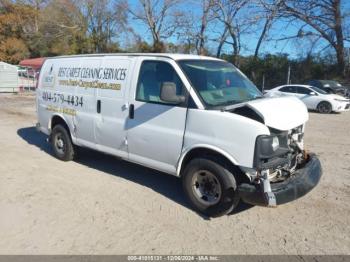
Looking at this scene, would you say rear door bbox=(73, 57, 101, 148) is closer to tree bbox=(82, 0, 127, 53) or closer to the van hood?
the van hood

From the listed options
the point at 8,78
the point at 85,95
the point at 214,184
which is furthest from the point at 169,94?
the point at 8,78

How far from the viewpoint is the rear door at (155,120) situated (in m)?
5.02

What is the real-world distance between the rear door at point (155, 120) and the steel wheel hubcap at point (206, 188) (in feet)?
1.31

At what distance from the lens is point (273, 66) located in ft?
93.8

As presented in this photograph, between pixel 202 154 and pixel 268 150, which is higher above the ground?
pixel 268 150

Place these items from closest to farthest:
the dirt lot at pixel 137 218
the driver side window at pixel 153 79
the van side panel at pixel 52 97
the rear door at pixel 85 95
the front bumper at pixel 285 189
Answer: the dirt lot at pixel 137 218, the front bumper at pixel 285 189, the driver side window at pixel 153 79, the rear door at pixel 85 95, the van side panel at pixel 52 97

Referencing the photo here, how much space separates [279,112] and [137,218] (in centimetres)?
223

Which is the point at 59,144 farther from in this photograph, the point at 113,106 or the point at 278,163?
the point at 278,163

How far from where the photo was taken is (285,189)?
433 centimetres

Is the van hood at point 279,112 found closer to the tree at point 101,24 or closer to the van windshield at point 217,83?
the van windshield at point 217,83

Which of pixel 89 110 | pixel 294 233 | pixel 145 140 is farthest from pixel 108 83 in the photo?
pixel 294 233

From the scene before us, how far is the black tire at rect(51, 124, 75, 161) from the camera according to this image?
282 inches

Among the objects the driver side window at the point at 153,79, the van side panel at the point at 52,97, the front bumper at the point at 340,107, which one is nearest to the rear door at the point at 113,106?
the driver side window at the point at 153,79

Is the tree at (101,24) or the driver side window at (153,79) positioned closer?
the driver side window at (153,79)
